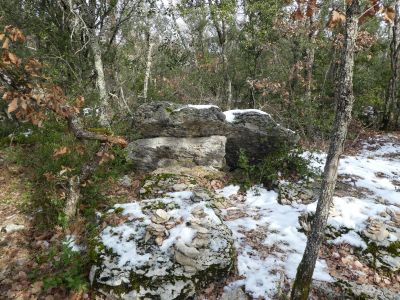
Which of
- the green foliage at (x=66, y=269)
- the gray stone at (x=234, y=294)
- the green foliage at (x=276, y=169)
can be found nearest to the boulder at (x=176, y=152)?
the green foliage at (x=276, y=169)

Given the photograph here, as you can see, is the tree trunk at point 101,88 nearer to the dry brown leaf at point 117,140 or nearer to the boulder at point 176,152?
the boulder at point 176,152

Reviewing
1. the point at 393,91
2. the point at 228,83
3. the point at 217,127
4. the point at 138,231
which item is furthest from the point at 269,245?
the point at 393,91

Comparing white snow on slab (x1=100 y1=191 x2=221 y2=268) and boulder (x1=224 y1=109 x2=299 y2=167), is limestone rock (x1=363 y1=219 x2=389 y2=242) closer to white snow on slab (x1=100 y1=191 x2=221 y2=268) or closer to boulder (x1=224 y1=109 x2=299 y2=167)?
white snow on slab (x1=100 y1=191 x2=221 y2=268)

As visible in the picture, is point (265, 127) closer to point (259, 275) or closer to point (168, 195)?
point (168, 195)

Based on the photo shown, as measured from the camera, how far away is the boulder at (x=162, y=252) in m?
4.37

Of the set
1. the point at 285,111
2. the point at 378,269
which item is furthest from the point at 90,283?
the point at 285,111

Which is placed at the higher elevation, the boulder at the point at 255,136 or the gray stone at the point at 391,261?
the boulder at the point at 255,136

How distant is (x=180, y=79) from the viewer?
16641 mm

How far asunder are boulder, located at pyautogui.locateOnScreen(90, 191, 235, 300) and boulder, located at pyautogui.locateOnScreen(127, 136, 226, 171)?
2.88 metres

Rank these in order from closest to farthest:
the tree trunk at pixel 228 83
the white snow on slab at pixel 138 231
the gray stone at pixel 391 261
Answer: the white snow on slab at pixel 138 231 < the gray stone at pixel 391 261 < the tree trunk at pixel 228 83

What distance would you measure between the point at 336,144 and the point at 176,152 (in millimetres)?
5450

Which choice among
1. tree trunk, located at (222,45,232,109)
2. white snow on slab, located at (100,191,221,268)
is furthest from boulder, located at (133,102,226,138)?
tree trunk, located at (222,45,232,109)

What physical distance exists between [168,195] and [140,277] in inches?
83.0

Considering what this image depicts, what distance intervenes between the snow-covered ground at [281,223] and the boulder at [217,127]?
1412 millimetres
